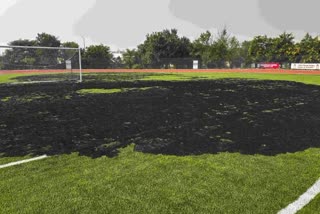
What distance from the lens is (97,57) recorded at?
58.6 metres

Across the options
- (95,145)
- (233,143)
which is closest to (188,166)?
(233,143)

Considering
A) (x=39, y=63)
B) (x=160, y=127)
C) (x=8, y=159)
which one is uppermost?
(x=39, y=63)

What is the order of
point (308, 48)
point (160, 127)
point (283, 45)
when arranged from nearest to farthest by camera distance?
point (160, 127)
point (308, 48)
point (283, 45)

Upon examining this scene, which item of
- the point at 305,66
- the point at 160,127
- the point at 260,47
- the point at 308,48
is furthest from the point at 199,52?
the point at 160,127

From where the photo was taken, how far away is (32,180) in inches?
158

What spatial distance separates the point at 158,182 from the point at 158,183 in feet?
0.12

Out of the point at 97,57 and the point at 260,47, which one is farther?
the point at 97,57

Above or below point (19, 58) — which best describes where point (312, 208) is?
below

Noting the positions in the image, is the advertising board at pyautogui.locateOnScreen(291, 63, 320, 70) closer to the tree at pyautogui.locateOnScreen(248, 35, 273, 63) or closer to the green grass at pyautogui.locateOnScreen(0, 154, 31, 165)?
the tree at pyautogui.locateOnScreen(248, 35, 273, 63)

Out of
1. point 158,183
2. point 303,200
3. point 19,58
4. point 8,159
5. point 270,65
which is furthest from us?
point 270,65

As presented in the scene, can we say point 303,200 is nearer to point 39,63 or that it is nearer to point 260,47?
point 39,63

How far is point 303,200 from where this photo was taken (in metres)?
3.44

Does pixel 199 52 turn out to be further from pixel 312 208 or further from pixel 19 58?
pixel 312 208

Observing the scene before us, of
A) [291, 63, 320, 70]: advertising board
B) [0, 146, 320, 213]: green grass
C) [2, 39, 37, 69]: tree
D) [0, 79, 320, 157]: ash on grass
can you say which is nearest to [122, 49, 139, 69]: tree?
[291, 63, 320, 70]: advertising board
